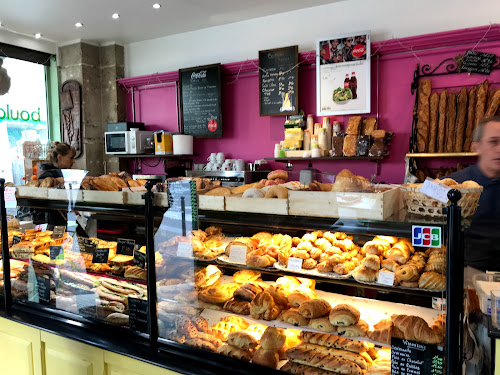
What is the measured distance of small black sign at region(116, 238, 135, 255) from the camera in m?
1.96

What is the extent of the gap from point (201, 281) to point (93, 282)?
641mm

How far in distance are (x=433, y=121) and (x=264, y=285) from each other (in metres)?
2.94

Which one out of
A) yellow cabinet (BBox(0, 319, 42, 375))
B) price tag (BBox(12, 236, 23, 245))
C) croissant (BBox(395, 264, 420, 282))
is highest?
croissant (BBox(395, 264, 420, 282))

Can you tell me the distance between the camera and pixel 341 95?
15.1 ft

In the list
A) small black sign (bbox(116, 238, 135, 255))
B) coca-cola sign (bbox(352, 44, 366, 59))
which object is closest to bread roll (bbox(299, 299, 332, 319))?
small black sign (bbox(116, 238, 135, 255))

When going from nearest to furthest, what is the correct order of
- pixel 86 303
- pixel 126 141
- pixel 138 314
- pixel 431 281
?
pixel 431 281
pixel 138 314
pixel 86 303
pixel 126 141

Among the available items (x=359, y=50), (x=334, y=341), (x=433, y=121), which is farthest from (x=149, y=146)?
(x=334, y=341)

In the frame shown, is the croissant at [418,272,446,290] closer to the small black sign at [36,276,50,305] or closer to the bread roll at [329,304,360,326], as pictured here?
the bread roll at [329,304,360,326]

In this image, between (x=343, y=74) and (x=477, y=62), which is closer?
(x=477, y=62)

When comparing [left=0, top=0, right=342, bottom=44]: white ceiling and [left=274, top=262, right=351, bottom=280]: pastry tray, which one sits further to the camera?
[left=0, top=0, right=342, bottom=44]: white ceiling

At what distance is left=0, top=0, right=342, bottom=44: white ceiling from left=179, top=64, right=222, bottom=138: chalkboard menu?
64cm

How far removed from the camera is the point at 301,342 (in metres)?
1.72

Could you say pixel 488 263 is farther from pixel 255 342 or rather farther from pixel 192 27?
pixel 192 27

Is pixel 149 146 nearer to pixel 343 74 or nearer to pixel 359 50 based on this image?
pixel 343 74
